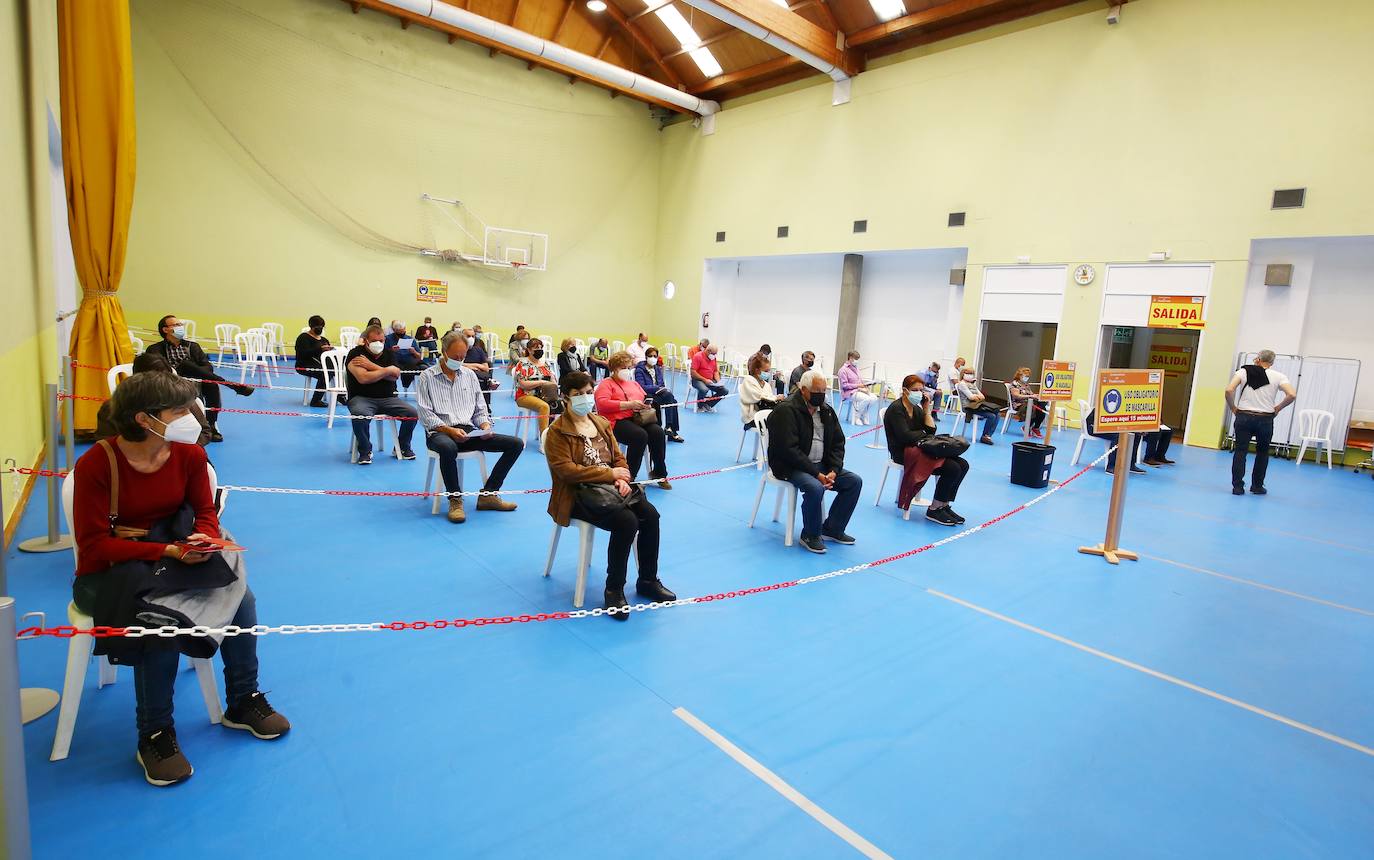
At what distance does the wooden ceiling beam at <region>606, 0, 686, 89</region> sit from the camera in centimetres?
1718

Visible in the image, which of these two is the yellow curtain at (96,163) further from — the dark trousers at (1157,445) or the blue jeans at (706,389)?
the dark trousers at (1157,445)

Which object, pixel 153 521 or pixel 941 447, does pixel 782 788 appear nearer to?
pixel 153 521

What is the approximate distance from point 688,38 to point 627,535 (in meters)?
17.0

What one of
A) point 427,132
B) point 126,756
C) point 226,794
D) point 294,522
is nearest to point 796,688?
point 226,794

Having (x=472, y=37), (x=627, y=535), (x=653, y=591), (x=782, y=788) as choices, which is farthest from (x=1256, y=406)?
(x=472, y=37)

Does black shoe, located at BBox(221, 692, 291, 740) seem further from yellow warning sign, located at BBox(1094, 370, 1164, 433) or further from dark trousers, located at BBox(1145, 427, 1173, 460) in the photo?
dark trousers, located at BBox(1145, 427, 1173, 460)

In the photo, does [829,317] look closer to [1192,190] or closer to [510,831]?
[1192,190]

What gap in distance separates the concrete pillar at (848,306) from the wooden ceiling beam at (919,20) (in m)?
4.54

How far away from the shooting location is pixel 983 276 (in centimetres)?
1359

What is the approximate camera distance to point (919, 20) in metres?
13.3

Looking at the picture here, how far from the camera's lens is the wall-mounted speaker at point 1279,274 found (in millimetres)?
10453

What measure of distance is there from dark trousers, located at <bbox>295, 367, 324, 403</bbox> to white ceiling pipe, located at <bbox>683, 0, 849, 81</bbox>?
28.3ft

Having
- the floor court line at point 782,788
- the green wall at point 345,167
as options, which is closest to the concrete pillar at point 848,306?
the green wall at point 345,167

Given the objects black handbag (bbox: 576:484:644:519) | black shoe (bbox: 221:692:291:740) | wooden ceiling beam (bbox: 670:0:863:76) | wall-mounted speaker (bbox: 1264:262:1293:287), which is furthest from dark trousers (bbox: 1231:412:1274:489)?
wooden ceiling beam (bbox: 670:0:863:76)
